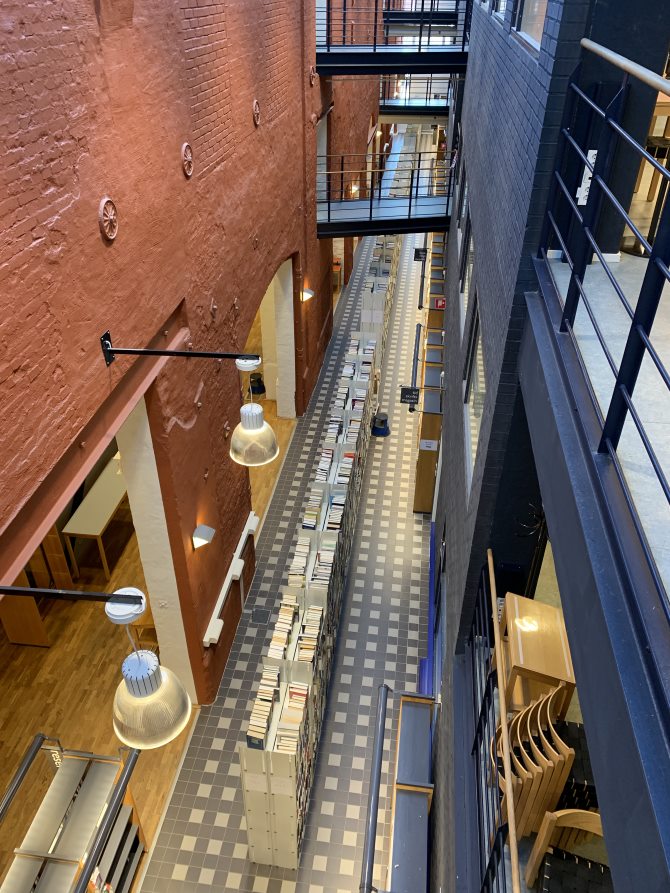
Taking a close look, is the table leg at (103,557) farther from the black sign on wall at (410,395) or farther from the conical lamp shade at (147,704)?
the conical lamp shade at (147,704)

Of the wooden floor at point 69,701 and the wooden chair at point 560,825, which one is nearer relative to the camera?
the wooden chair at point 560,825

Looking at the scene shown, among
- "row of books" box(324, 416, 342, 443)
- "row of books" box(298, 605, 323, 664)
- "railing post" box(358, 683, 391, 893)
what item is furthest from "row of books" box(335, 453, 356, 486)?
"railing post" box(358, 683, 391, 893)

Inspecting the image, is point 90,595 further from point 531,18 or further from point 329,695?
point 329,695

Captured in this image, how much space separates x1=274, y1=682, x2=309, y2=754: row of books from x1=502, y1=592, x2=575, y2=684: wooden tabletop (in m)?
2.76

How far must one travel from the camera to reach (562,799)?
101 inches

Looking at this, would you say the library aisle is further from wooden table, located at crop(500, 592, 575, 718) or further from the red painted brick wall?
wooden table, located at crop(500, 592, 575, 718)

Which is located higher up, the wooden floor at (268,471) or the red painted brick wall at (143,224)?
the red painted brick wall at (143,224)

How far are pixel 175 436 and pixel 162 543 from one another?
40.0 inches

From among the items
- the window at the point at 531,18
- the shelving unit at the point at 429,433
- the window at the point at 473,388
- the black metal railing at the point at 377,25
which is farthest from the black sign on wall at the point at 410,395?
the window at the point at 531,18

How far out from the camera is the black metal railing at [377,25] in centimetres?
1034

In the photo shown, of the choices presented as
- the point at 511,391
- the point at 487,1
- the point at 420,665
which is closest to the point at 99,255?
the point at 511,391

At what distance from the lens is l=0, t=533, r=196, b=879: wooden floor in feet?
19.3

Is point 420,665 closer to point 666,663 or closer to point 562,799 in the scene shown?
point 562,799

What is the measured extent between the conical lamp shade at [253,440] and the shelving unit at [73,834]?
96.1 inches
